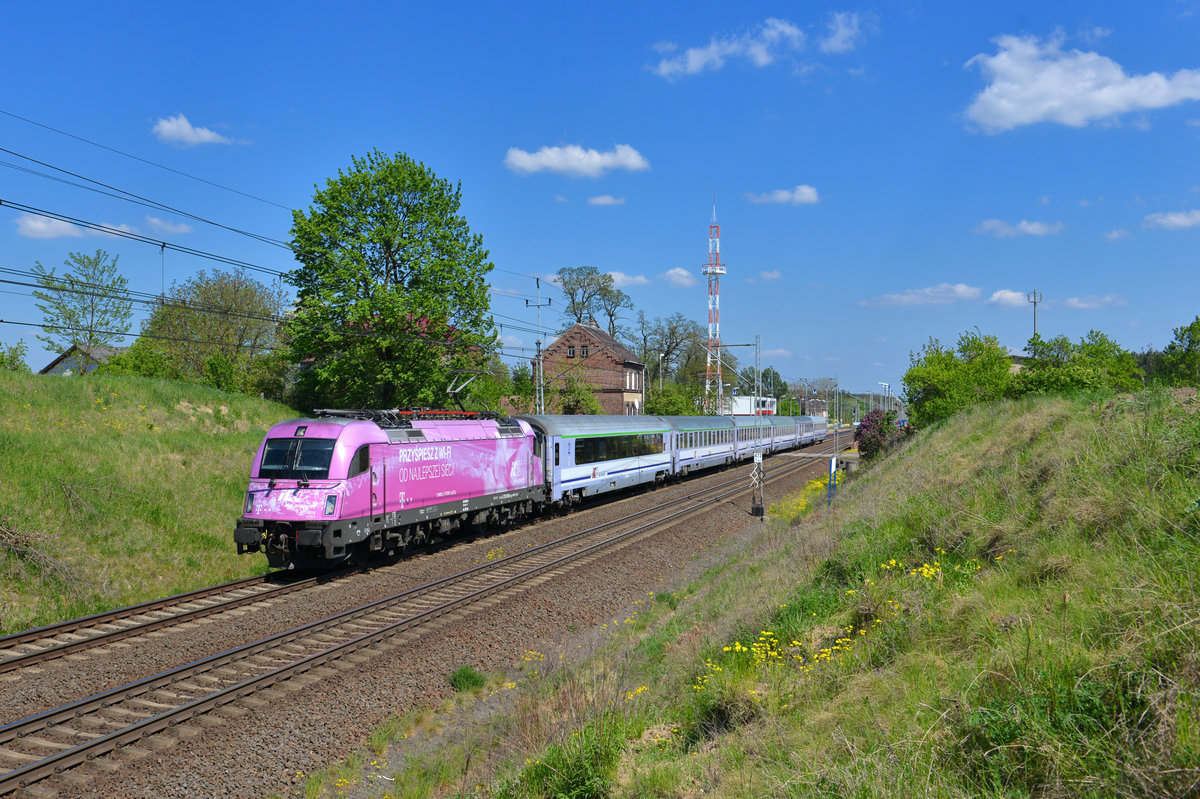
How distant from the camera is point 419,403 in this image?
31.2 meters

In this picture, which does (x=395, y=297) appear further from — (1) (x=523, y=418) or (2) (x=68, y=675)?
(2) (x=68, y=675)

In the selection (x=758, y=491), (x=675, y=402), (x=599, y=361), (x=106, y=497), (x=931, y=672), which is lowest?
(x=758, y=491)

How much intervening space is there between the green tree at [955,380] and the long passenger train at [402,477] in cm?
1305

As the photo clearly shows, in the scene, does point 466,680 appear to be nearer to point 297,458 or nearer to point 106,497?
point 297,458

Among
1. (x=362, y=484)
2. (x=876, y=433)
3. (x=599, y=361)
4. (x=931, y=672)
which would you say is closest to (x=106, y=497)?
(x=362, y=484)

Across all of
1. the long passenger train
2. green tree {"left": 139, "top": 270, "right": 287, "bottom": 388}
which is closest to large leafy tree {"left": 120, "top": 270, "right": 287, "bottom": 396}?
green tree {"left": 139, "top": 270, "right": 287, "bottom": 388}

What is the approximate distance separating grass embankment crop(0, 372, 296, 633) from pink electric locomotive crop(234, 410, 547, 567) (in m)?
1.79

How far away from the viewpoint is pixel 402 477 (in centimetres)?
1592

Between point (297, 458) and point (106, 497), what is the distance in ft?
16.9

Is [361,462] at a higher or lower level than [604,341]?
lower

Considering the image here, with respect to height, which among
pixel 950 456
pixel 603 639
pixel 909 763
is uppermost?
pixel 950 456

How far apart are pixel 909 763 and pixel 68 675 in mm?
10128

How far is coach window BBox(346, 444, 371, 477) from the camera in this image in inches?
566

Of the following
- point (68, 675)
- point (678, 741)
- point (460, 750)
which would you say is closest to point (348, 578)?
point (68, 675)
